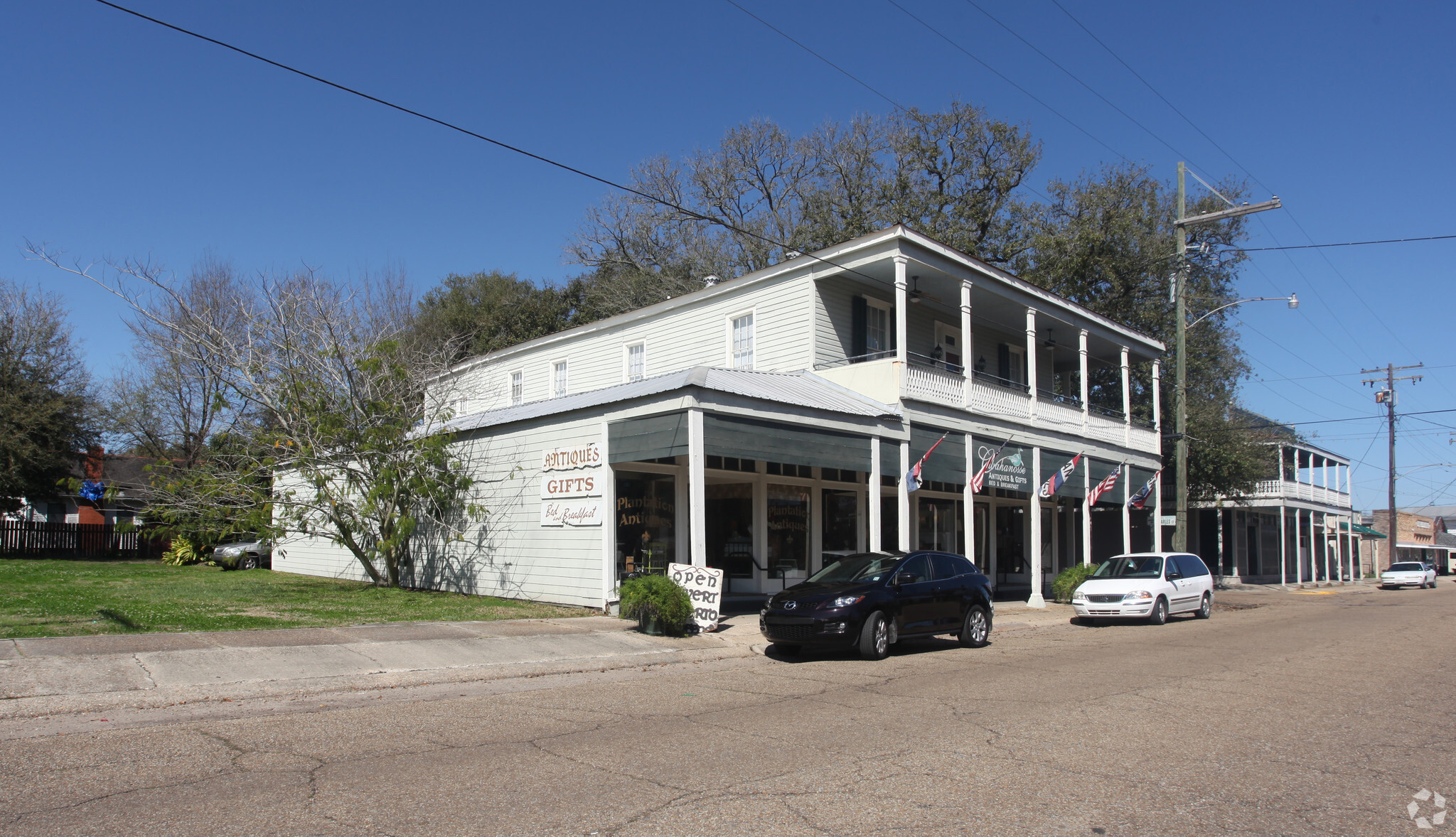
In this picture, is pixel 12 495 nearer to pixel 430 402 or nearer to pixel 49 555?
pixel 49 555

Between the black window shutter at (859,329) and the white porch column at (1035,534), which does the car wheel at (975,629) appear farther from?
the black window shutter at (859,329)

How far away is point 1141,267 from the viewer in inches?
1524

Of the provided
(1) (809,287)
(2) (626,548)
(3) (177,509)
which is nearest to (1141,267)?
(1) (809,287)

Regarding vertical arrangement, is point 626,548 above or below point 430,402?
below

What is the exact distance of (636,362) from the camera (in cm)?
2662

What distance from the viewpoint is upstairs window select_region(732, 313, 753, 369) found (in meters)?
23.6

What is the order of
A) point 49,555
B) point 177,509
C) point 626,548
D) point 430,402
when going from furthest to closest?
1. point 49,555
2. point 430,402
3. point 177,509
4. point 626,548

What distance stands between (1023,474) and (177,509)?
62.5ft

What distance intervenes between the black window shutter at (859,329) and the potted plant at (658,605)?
9622mm

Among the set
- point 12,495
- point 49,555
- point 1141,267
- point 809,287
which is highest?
point 1141,267

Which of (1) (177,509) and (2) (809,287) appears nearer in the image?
(1) (177,509)

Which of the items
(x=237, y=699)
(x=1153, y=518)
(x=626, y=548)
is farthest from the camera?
(x=1153, y=518)

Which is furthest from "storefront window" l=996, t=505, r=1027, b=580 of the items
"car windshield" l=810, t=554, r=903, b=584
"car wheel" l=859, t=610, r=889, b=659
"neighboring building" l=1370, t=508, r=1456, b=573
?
"neighboring building" l=1370, t=508, r=1456, b=573

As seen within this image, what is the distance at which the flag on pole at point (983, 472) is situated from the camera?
2184 centimetres
